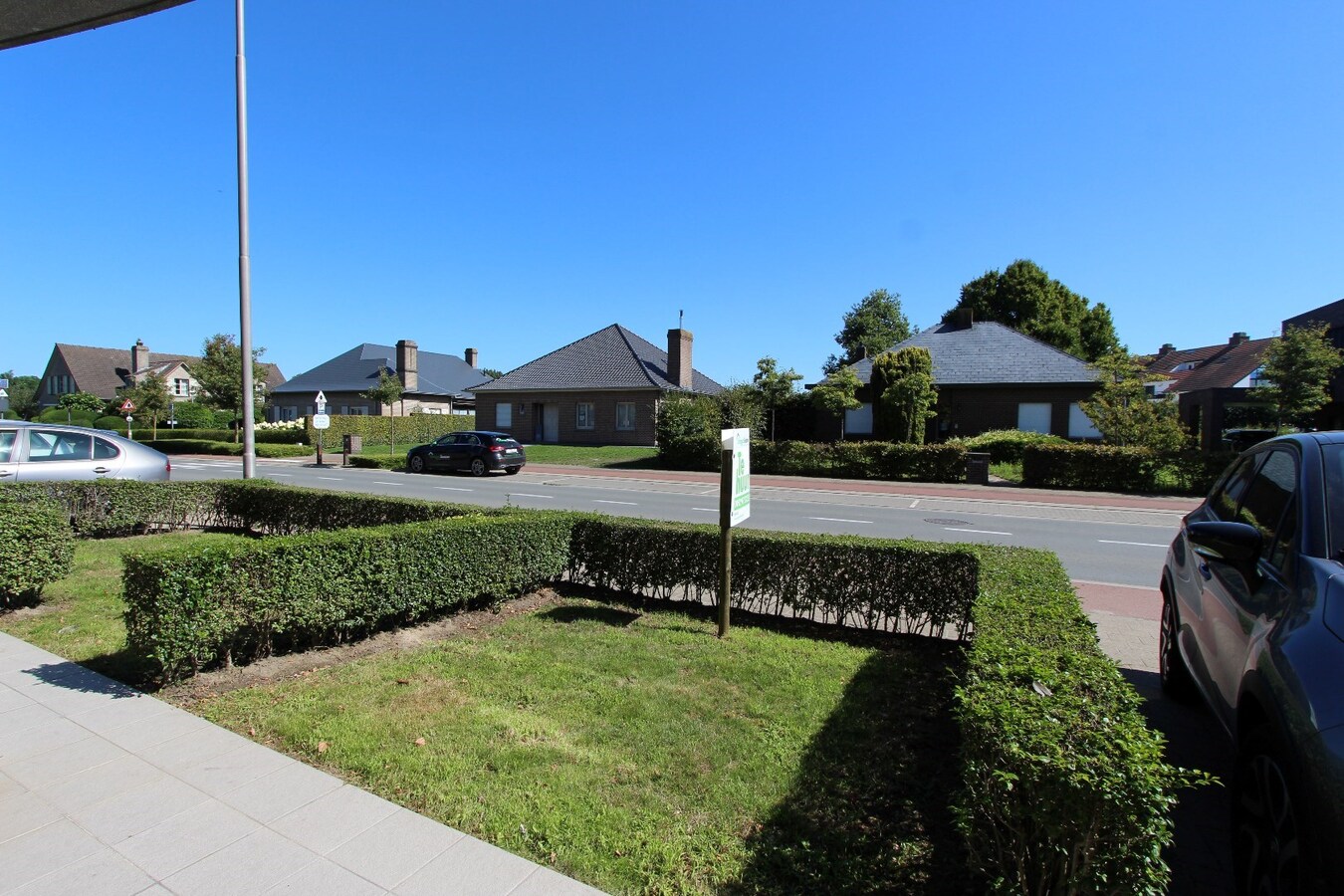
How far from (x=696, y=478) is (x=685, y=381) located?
14.6 metres

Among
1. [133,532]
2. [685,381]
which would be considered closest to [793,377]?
[685,381]

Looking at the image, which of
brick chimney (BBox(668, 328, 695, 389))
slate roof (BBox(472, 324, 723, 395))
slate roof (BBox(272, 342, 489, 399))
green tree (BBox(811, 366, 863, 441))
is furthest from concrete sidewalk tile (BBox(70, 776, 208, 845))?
slate roof (BBox(272, 342, 489, 399))

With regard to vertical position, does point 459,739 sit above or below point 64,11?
below

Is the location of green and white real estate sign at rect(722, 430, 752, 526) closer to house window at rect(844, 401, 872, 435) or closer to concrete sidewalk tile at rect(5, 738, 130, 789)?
concrete sidewalk tile at rect(5, 738, 130, 789)

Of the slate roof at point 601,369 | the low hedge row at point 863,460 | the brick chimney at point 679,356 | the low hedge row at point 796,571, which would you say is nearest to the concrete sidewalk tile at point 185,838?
the low hedge row at point 796,571

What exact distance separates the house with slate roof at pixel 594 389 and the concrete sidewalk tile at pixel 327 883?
32.4m

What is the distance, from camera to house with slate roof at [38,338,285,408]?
64.9m

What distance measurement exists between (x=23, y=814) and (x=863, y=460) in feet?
72.1

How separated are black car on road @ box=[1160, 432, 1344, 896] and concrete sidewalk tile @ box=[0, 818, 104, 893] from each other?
13.9 ft

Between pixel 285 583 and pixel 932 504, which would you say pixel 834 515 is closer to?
pixel 932 504

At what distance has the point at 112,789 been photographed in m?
3.26

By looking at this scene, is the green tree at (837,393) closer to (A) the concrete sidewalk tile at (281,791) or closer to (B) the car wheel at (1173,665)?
(B) the car wheel at (1173,665)

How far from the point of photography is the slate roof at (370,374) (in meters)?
50.9

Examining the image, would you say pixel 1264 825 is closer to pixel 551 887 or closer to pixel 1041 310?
pixel 551 887
